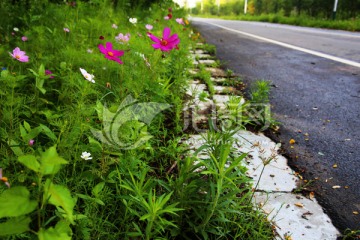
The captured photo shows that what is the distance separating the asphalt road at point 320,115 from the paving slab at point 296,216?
0.22 ft

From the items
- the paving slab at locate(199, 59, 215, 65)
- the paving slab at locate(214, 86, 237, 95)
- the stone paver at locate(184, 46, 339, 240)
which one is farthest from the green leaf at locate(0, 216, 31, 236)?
the paving slab at locate(199, 59, 215, 65)

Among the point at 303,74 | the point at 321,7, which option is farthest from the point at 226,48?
the point at 321,7

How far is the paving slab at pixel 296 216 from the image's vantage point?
1.35 meters

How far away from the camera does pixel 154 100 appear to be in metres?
2.22

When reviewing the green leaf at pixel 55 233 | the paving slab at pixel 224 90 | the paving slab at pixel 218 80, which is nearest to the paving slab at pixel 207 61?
the paving slab at pixel 218 80

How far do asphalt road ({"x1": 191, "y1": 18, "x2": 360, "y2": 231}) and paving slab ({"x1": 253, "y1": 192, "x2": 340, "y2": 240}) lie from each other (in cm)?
7

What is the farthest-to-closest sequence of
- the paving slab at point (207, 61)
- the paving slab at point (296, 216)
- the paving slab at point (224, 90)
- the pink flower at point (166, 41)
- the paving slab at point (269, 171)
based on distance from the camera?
1. the paving slab at point (207, 61)
2. the paving slab at point (224, 90)
3. the pink flower at point (166, 41)
4. the paving slab at point (269, 171)
5. the paving slab at point (296, 216)

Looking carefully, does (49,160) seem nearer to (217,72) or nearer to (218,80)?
(218,80)

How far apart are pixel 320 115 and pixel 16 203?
2.51 metres

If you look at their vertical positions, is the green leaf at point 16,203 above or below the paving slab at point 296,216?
above

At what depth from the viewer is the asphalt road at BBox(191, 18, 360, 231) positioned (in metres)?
1.70

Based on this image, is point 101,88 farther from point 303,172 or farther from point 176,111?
point 303,172

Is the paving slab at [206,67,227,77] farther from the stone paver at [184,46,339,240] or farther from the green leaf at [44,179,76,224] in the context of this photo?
the green leaf at [44,179,76,224]

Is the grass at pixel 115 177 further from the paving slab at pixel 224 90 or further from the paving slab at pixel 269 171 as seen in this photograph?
the paving slab at pixel 224 90
